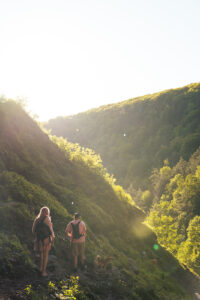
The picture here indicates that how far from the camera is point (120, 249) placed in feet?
61.5

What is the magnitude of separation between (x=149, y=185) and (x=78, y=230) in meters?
84.5

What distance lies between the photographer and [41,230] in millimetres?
9406

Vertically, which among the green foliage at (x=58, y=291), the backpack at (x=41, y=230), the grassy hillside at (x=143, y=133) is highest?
the grassy hillside at (x=143, y=133)

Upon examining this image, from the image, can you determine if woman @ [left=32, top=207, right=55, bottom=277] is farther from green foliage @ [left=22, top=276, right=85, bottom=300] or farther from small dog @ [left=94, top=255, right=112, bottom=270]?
small dog @ [left=94, top=255, right=112, bottom=270]

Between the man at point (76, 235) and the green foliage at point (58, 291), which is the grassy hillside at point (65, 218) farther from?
the man at point (76, 235)

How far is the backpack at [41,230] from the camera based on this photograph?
9.41 metres

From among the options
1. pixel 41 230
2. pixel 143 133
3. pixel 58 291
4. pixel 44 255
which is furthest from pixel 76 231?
pixel 143 133

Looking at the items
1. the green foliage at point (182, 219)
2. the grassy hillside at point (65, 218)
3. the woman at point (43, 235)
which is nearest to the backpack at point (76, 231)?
the grassy hillside at point (65, 218)

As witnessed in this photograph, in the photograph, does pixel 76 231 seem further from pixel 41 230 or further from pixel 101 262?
pixel 101 262

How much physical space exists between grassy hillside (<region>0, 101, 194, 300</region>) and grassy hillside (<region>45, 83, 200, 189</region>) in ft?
220

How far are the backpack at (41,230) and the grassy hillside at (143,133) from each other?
8234cm

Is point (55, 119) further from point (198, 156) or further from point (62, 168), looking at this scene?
point (62, 168)

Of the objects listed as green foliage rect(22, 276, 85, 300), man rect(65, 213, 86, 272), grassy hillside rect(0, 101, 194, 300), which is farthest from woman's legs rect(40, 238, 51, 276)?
man rect(65, 213, 86, 272)

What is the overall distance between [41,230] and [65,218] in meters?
5.85
